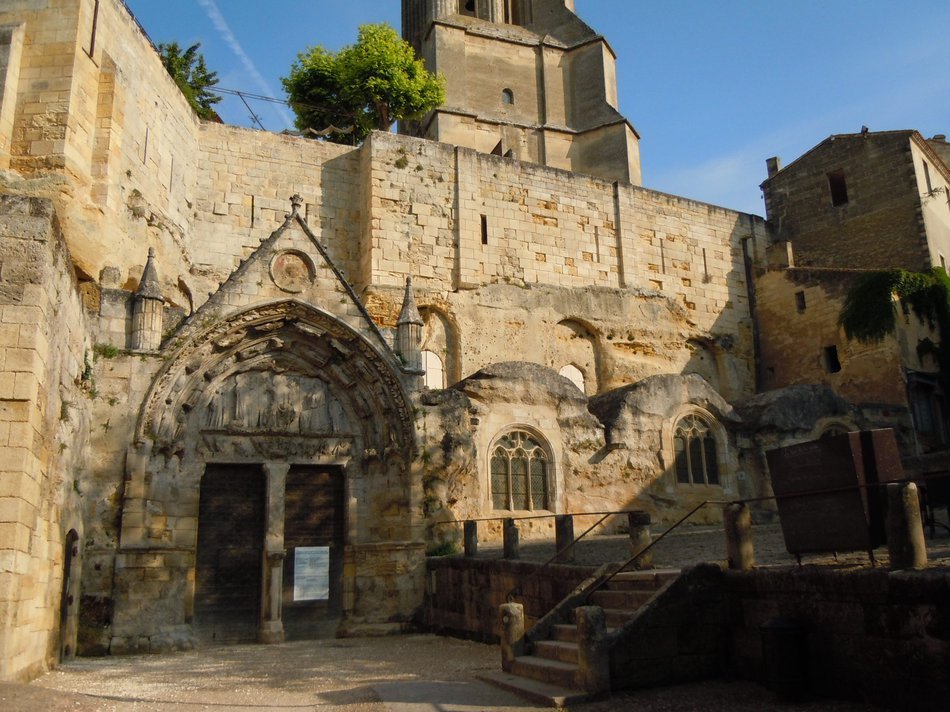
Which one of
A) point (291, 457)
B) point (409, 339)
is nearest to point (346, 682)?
point (291, 457)

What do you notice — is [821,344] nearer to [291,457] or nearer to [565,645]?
[291,457]

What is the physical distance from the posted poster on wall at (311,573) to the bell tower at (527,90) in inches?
793

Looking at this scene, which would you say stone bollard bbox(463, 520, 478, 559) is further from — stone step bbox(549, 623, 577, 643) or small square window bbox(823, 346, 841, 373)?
small square window bbox(823, 346, 841, 373)

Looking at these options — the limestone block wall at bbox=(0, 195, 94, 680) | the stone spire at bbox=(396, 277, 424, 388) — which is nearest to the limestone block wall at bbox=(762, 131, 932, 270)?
the stone spire at bbox=(396, 277, 424, 388)

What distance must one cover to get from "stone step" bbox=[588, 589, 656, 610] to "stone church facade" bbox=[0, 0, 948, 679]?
557cm

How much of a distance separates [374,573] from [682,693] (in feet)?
25.3

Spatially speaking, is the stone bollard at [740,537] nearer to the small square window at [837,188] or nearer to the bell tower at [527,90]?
the small square window at [837,188]

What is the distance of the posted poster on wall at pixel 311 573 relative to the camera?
49.8 feet

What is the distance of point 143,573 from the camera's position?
13094 mm

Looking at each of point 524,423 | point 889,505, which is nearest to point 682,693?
point 889,505

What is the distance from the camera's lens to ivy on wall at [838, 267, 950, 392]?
2370 centimetres

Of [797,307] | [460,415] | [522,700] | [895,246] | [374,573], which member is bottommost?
[522,700]

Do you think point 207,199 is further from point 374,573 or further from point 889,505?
point 889,505

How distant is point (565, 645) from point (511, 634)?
2.10 feet
